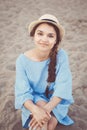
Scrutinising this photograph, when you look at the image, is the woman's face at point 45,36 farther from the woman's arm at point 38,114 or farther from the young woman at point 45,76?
the woman's arm at point 38,114

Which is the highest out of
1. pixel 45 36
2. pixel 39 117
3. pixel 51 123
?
pixel 45 36

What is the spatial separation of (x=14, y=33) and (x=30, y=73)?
255 centimetres

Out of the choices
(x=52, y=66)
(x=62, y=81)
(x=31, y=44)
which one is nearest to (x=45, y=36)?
(x=52, y=66)

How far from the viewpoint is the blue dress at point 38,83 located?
2365 millimetres

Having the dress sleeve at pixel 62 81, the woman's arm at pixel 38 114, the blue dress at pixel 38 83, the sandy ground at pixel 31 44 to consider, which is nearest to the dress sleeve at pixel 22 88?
the blue dress at pixel 38 83

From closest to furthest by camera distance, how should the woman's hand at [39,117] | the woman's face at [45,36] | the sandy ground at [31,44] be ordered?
the woman's hand at [39,117]
the woman's face at [45,36]
the sandy ground at [31,44]

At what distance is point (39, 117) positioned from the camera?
7.01 ft

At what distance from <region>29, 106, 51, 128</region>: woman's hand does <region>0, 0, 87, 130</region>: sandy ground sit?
520mm

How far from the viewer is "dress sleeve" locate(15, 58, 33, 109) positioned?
234cm

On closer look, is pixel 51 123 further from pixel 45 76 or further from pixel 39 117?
pixel 45 76

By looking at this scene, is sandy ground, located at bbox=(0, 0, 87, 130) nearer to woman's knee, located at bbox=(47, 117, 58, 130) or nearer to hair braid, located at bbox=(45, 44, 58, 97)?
woman's knee, located at bbox=(47, 117, 58, 130)

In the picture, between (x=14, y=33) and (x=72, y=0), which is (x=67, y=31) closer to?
(x=14, y=33)

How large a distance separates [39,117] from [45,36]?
0.66 meters

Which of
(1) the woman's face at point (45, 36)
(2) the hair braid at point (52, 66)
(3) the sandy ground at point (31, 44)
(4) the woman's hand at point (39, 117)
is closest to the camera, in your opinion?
(4) the woman's hand at point (39, 117)
